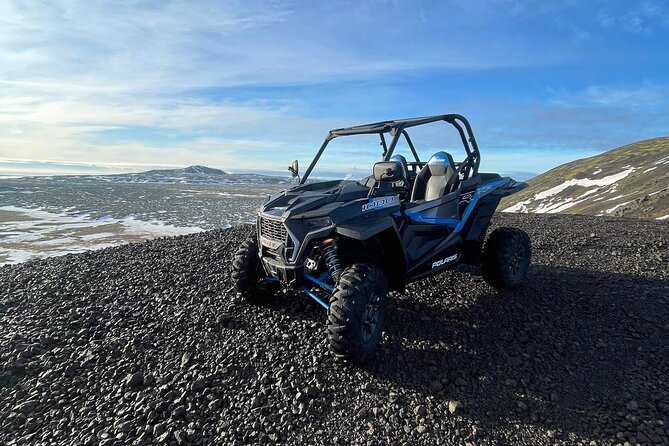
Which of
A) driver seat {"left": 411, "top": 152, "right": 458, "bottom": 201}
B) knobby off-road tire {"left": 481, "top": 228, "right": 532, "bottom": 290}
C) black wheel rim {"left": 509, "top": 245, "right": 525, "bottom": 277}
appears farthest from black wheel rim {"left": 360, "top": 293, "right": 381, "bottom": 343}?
black wheel rim {"left": 509, "top": 245, "right": 525, "bottom": 277}

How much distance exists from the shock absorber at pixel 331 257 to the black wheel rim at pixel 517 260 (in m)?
3.26

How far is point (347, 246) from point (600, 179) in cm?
8965

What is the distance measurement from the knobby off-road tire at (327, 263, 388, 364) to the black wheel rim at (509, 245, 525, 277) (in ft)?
9.56

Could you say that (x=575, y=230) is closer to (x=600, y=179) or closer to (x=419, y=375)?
(x=419, y=375)

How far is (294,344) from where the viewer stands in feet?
16.3

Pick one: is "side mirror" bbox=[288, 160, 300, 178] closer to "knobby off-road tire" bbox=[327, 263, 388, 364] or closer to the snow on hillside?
"knobby off-road tire" bbox=[327, 263, 388, 364]

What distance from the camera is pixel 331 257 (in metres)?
4.78

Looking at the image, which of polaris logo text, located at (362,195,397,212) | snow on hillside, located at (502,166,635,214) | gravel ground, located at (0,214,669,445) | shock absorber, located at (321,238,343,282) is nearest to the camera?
gravel ground, located at (0,214,669,445)

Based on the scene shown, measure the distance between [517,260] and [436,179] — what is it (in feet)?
6.18

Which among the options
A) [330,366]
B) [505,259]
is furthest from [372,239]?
[505,259]

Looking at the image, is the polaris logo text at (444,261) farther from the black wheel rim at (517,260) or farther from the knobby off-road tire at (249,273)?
the knobby off-road tire at (249,273)

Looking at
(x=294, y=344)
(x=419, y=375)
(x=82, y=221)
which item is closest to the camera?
(x=419, y=375)

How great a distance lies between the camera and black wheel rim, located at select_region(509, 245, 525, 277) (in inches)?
257

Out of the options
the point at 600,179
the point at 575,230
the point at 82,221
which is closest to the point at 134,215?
the point at 82,221
